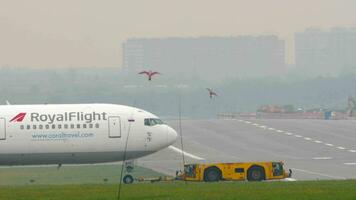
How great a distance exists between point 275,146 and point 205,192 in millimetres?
45829

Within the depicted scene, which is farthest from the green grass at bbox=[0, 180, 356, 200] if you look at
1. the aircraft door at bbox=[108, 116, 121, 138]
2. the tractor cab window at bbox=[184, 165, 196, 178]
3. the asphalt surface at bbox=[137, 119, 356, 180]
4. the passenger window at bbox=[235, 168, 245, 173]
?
the asphalt surface at bbox=[137, 119, 356, 180]

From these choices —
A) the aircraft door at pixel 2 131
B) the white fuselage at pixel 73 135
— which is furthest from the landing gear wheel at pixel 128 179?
the aircraft door at pixel 2 131

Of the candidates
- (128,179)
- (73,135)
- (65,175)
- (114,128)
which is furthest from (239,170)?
(65,175)

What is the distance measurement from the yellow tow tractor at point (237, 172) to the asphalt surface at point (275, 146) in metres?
4.87

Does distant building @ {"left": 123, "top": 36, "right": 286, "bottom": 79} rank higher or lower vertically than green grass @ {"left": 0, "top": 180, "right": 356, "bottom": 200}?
higher

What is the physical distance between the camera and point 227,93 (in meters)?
148

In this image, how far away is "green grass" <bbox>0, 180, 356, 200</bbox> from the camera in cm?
4278

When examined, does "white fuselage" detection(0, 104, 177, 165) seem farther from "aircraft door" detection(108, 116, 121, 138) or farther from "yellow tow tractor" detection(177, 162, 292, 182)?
"yellow tow tractor" detection(177, 162, 292, 182)

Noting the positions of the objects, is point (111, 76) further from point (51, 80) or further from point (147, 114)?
point (147, 114)

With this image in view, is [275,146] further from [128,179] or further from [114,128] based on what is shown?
[128,179]

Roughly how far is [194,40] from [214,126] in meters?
67.8

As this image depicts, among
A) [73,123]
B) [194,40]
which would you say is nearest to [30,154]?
[73,123]

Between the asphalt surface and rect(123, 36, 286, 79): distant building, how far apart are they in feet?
137

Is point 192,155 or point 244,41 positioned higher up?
point 244,41
